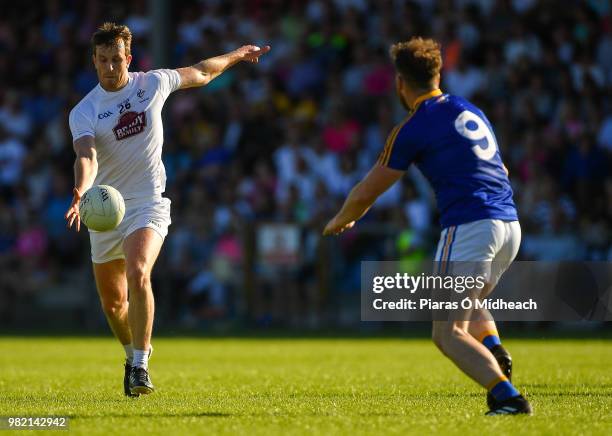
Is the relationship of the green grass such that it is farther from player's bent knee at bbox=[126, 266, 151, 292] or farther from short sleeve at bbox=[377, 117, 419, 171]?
short sleeve at bbox=[377, 117, 419, 171]

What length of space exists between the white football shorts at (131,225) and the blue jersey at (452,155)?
7.89ft

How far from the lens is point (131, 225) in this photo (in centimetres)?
895

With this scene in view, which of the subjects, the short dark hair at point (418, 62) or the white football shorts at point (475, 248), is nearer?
the white football shorts at point (475, 248)

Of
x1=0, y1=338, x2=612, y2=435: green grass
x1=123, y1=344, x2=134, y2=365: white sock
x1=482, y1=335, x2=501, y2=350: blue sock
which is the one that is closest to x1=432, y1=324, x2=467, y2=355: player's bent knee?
x1=0, y1=338, x2=612, y2=435: green grass

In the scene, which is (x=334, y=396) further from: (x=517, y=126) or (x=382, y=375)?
(x=517, y=126)

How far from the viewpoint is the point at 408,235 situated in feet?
59.7

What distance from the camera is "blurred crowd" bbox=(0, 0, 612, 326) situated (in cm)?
1838

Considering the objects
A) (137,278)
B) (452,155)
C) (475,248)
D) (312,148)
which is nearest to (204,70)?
Result: (137,278)

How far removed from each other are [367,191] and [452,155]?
1.85ft

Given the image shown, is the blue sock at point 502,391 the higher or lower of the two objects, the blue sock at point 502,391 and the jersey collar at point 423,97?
the lower

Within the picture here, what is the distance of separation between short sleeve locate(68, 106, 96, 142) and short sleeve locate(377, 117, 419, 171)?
2710 mm

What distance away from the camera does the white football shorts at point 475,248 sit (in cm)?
707

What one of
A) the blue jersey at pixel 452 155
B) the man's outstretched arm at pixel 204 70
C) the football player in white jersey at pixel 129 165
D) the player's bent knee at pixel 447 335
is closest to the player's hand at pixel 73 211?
the football player in white jersey at pixel 129 165

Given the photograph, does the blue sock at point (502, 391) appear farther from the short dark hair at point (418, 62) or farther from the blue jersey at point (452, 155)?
the short dark hair at point (418, 62)
